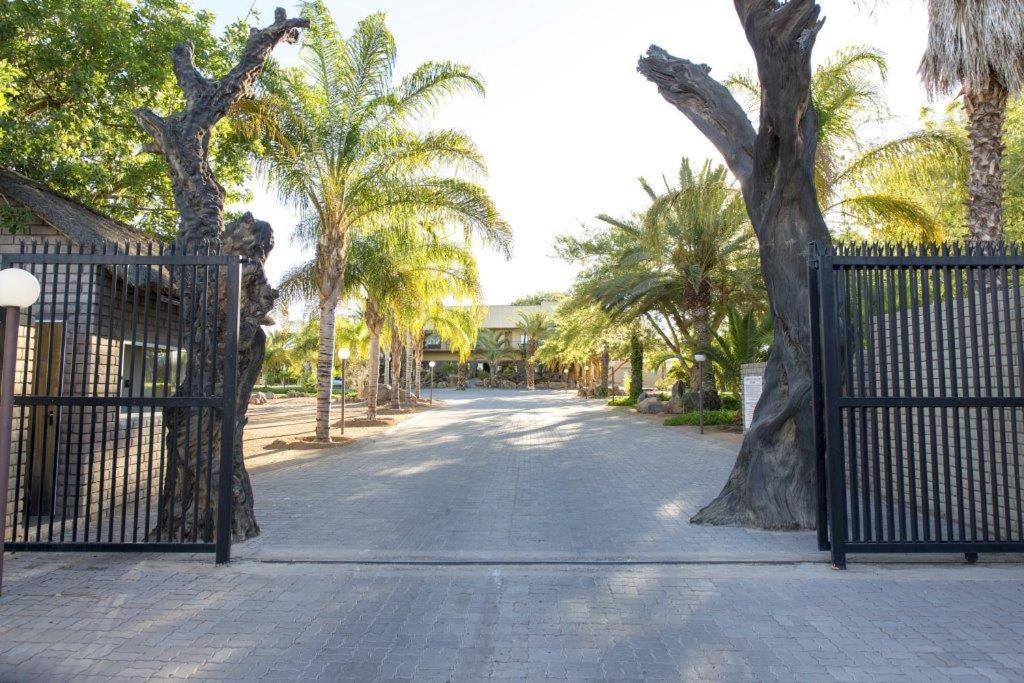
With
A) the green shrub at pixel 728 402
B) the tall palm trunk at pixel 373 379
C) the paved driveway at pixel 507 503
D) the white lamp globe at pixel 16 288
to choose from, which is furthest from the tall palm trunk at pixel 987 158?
the tall palm trunk at pixel 373 379

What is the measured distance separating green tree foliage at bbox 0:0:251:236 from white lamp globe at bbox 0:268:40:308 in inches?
311

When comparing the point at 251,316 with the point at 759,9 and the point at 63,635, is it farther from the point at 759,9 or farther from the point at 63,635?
the point at 759,9

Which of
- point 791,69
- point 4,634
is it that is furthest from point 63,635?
point 791,69

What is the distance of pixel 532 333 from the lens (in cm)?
5759

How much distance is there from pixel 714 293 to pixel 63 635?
810 inches

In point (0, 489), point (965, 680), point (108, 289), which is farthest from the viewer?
point (108, 289)

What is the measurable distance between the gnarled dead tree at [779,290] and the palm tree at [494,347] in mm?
54488

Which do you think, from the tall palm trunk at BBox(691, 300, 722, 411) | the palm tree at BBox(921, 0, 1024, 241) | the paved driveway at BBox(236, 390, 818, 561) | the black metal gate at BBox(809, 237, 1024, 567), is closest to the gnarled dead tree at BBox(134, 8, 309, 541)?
the paved driveway at BBox(236, 390, 818, 561)

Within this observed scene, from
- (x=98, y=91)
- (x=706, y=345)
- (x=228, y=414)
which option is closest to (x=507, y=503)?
(x=228, y=414)

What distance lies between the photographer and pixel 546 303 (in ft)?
204

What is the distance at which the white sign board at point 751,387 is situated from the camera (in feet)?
47.3

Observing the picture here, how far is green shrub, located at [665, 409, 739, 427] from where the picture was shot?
65.5 ft

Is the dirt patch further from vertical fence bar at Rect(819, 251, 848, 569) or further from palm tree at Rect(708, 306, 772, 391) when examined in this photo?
A: vertical fence bar at Rect(819, 251, 848, 569)

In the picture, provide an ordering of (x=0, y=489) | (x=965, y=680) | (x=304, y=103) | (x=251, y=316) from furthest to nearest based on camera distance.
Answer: (x=304, y=103) < (x=251, y=316) < (x=0, y=489) < (x=965, y=680)
